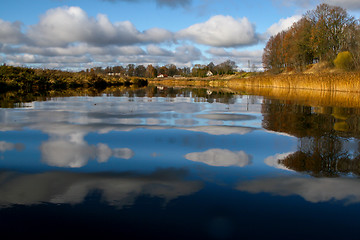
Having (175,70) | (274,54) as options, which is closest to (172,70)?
(175,70)

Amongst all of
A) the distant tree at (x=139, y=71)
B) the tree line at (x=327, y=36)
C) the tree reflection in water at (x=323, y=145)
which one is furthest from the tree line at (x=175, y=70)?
the tree reflection in water at (x=323, y=145)

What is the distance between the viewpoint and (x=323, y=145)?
620 centimetres

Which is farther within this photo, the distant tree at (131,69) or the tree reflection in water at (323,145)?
the distant tree at (131,69)

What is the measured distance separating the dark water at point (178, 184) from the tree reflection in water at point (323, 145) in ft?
0.09

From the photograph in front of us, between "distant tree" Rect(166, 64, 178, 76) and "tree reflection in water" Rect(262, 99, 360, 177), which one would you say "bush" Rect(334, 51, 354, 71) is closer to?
"tree reflection in water" Rect(262, 99, 360, 177)

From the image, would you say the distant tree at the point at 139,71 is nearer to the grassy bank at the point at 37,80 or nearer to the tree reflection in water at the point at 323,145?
the grassy bank at the point at 37,80

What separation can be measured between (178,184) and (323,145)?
3490 millimetres

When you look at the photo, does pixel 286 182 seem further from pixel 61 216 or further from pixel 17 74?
pixel 17 74

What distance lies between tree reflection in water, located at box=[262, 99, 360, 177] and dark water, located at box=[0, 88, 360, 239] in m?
0.03

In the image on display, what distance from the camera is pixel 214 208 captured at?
334cm

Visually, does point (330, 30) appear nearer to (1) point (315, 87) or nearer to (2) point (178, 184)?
(1) point (315, 87)

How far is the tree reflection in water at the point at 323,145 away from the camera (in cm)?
478

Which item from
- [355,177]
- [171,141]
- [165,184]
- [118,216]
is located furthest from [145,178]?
[355,177]

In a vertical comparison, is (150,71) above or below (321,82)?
above
